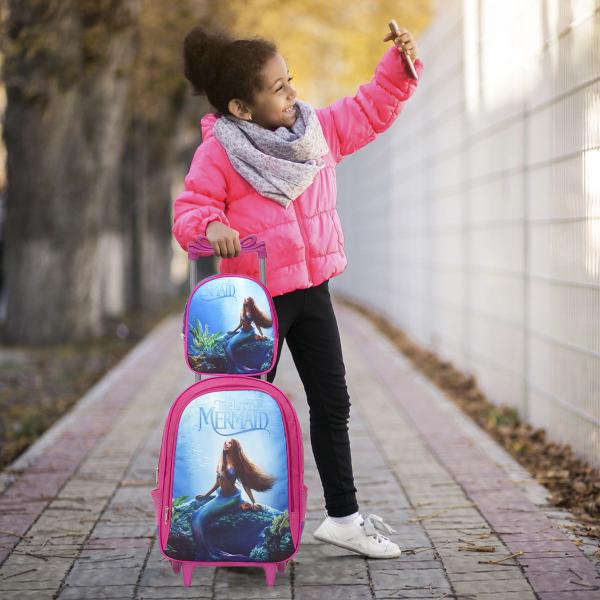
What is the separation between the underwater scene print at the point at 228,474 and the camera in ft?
12.5

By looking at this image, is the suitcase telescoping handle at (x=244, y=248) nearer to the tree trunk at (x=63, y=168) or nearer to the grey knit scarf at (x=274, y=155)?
the grey knit scarf at (x=274, y=155)

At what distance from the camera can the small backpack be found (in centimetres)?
382

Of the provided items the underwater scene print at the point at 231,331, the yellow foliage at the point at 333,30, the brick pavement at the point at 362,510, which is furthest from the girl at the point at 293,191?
the yellow foliage at the point at 333,30

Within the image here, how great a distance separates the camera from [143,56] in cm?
1468

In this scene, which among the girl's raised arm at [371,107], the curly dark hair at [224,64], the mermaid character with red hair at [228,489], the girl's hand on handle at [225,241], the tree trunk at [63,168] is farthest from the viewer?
the tree trunk at [63,168]

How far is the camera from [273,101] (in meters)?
3.93

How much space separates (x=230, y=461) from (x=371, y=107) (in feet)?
4.52

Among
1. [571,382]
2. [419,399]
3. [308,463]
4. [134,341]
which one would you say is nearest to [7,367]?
[134,341]

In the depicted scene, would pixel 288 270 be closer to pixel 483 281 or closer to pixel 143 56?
pixel 483 281

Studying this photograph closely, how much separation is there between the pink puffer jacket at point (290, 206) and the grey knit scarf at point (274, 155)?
0.18 feet

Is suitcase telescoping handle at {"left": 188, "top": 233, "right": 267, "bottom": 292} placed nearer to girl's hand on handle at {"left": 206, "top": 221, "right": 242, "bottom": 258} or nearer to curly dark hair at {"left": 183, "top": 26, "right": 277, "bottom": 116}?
girl's hand on handle at {"left": 206, "top": 221, "right": 242, "bottom": 258}

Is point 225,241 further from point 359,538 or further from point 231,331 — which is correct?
point 359,538

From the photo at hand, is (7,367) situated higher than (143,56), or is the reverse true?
(143,56)

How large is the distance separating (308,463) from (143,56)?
9992 millimetres
